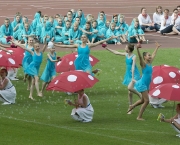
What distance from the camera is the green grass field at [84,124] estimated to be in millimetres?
15148

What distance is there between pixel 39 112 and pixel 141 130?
3440 mm

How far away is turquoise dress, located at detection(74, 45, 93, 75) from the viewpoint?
69.1 feet

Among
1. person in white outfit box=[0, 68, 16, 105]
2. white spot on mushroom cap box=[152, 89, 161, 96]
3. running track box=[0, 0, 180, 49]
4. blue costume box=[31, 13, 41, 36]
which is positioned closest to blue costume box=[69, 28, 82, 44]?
blue costume box=[31, 13, 41, 36]

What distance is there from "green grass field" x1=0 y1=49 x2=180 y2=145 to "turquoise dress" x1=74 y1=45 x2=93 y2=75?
0.94 m

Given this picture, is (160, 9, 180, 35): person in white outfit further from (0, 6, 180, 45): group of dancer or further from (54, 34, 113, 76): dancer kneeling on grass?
(54, 34, 113, 76): dancer kneeling on grass

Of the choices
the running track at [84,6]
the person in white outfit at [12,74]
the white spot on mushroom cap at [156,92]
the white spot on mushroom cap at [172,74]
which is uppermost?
the white spot on mushroom cap at [156,92]

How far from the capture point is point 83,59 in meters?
21.1

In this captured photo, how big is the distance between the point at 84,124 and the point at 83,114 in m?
0.27

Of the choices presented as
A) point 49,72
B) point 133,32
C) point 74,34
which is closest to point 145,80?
point 49,72

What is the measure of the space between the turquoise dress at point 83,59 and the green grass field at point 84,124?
94cm

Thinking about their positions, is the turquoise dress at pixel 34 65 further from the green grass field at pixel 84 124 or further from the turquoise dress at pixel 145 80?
the turquoise dress at pixel 145 80

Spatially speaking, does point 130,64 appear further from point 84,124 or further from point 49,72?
point 49,72

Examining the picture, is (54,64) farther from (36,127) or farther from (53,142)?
(53,142)

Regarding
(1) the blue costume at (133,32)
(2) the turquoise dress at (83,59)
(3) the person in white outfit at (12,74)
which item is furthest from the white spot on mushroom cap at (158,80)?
(1) the blue costume at (133,32)
